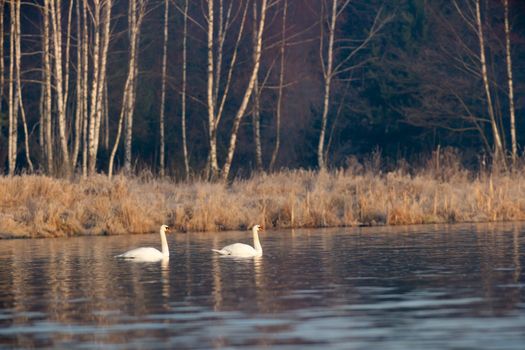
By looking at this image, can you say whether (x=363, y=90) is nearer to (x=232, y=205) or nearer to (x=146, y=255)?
(x=232, y=205)

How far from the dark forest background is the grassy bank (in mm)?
9344

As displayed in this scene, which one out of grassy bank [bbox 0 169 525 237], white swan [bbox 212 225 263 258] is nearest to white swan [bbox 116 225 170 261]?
white swan [bbox 212 225 263 258]

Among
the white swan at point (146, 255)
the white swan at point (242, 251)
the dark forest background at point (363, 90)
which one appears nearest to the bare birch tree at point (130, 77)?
the dark forest background at point (363, 90)

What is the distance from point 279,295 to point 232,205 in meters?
14.7

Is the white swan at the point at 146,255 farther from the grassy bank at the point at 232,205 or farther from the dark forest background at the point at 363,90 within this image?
the dark forest background at the point at 363,90

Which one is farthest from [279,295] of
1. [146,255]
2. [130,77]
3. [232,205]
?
[130,77]

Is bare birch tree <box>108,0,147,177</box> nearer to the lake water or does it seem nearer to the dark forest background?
the dark forest background

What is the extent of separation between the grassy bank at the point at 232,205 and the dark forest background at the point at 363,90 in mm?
9344

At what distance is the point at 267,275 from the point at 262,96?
1706 inches

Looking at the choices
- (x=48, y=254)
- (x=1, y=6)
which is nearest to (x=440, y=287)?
(x=48, y=254)

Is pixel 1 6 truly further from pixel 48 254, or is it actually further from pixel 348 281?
pixel 348 281

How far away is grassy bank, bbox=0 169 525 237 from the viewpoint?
97.4 feet

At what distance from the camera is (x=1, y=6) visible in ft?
134

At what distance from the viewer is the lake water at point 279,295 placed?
12211 mm
